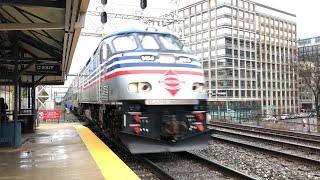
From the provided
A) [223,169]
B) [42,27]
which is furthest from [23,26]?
[223,169]

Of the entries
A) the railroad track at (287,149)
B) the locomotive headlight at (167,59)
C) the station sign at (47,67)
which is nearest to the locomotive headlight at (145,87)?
the locomotive headlight at (167,59)

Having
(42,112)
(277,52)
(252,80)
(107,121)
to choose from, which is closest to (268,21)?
(277,52)

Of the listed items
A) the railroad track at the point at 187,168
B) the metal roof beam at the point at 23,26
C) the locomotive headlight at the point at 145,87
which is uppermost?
the metal roof beam at the point at 23,26

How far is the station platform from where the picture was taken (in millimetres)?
6465

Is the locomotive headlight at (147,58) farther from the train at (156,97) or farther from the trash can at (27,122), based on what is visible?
the trash can at (27,122)

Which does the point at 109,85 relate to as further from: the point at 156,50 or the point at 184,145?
the point at 184,145

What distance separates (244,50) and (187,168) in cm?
7977

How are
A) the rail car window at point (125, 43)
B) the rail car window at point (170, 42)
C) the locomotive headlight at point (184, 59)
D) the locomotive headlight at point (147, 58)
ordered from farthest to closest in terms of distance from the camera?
the rail car window at point (170, 42) < the rail car window at point (125, 43) < the locomotive headlight at point (184, 59) < the locomotive headlight at point (147, 58)

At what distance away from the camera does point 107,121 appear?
1107 centimetres

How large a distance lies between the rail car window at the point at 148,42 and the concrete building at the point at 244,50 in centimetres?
6583

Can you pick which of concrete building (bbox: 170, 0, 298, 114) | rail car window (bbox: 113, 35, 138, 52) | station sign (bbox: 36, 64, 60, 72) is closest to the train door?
rail car window (bbox: 113, 35, 138, 52)

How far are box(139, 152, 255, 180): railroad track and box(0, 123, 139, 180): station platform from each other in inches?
37.7

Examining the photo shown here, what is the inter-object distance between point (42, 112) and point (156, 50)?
52.7ft

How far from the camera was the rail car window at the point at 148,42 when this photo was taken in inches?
362
